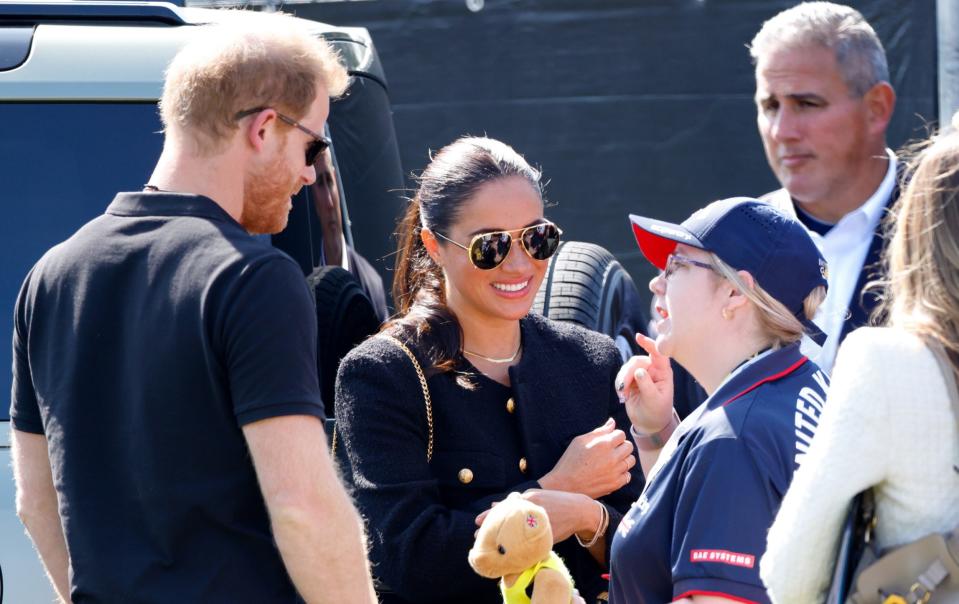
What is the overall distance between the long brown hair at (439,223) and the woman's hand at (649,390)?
1.41ft

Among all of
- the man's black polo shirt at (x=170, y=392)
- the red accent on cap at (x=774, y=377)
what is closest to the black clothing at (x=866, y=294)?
the red accent on cap at (x=774, y=377)

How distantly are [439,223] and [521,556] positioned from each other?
940mm

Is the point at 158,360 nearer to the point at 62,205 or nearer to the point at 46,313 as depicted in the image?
the point at 46,313

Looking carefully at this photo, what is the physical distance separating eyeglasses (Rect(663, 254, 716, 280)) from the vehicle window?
4.57 feet

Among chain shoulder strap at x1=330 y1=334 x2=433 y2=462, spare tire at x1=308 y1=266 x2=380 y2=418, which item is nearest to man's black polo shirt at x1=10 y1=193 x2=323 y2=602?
chain shoulder strap at x1=330 y1=334 x2=433 y2=462

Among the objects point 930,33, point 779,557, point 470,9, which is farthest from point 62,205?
point 930,33

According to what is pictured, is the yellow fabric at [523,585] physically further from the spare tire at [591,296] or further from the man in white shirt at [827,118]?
the man in white shirt at [827,118]

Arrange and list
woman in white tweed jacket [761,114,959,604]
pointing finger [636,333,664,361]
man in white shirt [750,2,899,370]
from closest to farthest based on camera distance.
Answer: woman in white tweed jacket [761,114,959,604] < pointing finger [636,333,664,361] < man in white shirt [750,2,899,370]

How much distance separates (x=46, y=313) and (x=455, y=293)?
1.04 metres

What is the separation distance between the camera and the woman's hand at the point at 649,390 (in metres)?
2.58

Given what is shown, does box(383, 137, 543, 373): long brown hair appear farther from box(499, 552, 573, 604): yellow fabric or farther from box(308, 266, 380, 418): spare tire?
box(499, 552, 573, 604): yellow fabric

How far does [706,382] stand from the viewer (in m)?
2.24

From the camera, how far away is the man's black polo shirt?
1.99 metres

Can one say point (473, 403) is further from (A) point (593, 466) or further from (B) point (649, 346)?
(B) point (649, 346)
